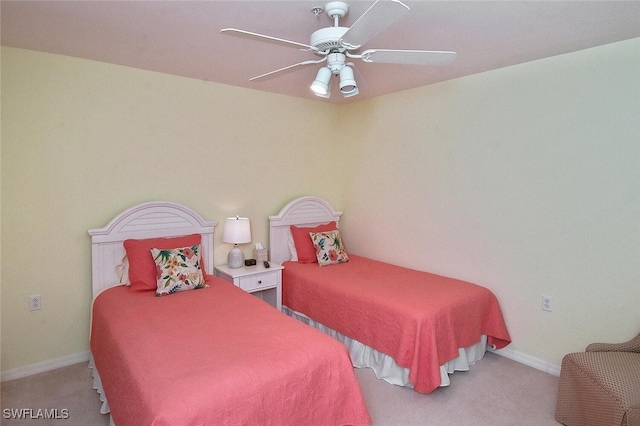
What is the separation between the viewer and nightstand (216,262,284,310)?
334 centimetres

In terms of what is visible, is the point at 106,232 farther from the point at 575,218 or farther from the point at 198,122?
the point at 575,218

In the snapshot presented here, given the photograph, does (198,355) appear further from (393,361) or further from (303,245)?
(303,245)

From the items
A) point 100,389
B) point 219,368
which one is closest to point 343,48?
point 219,368

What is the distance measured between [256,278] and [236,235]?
431 mm

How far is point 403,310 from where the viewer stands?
8.70ft

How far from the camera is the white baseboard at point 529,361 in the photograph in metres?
2.87

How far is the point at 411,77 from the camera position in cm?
328

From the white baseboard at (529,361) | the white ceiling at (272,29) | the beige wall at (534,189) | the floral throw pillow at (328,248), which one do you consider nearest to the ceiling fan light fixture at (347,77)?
the white ceiling at (272,29)

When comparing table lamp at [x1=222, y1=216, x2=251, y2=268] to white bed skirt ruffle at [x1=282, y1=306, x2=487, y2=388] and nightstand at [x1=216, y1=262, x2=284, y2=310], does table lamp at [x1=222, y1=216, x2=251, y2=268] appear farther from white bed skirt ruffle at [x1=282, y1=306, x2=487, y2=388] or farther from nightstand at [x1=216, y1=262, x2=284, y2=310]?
white bed skirt ruffle at [x1=282, y1=306, x2=487, y2=388]

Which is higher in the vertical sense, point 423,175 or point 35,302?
point 423,175

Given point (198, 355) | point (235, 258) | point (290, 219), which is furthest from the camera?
point (290, 219)

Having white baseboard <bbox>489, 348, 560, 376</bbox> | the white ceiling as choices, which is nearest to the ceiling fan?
the white ceiling

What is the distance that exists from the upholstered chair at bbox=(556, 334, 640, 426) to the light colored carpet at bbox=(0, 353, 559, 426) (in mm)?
196

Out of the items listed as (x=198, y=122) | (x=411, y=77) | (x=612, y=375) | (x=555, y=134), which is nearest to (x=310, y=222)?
(x=198, y=122)
